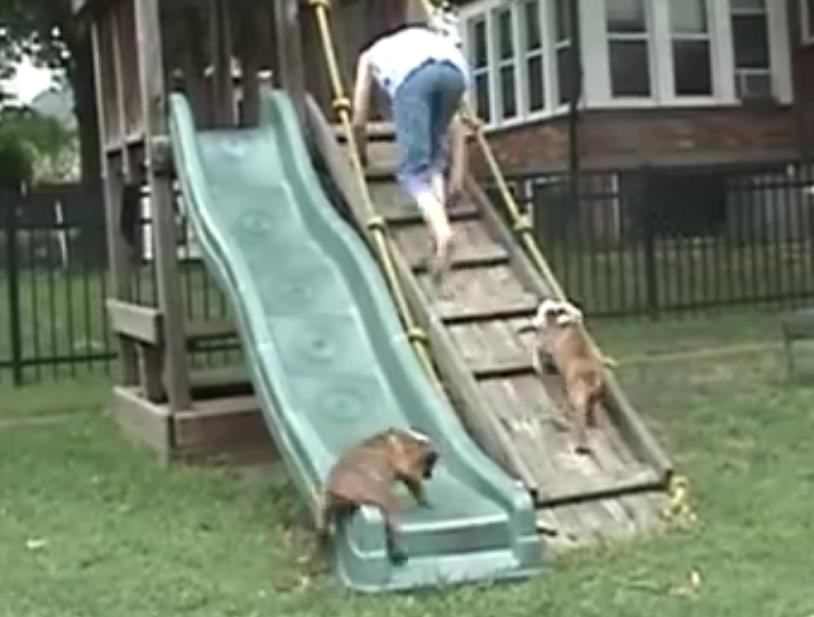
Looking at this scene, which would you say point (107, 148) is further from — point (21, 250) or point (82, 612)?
point (82, 612)

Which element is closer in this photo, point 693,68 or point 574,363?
point 574,363

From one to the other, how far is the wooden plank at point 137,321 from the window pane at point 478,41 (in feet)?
61.9

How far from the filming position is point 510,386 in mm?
8383

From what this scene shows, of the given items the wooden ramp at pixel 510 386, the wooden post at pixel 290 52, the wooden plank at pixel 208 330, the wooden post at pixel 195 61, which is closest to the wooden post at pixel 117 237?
the wooden post at pixel 195 61

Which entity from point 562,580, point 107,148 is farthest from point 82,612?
point 107,148

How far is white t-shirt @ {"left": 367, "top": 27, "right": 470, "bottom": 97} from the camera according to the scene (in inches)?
363

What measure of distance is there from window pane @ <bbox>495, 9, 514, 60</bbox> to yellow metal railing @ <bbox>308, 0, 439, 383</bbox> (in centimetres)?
1855

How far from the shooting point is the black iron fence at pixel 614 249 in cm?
1591

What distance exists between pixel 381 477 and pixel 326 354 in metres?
1.73

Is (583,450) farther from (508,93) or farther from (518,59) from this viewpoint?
(508,93)

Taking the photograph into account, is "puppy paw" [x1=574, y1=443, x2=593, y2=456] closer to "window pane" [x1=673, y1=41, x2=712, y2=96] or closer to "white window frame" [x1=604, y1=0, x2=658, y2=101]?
"white window frame" [x1=604, y1=0, x2=658, y2=101]

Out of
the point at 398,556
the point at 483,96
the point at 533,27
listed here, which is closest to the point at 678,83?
the point at 533,27

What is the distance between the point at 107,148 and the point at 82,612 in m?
6.25

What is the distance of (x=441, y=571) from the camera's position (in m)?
6.94
